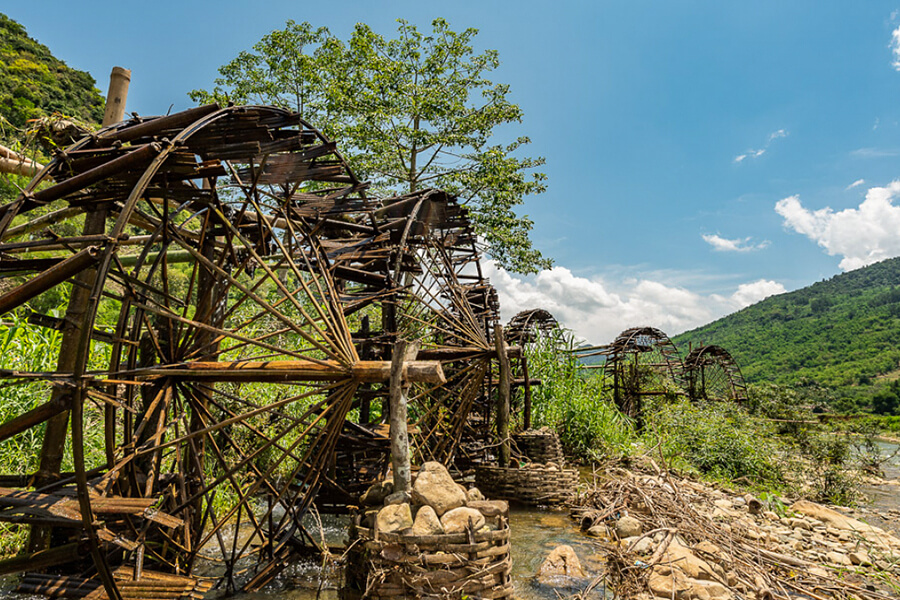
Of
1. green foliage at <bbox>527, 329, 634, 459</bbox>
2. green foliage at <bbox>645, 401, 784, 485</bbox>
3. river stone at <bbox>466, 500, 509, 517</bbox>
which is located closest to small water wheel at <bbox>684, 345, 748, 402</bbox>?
green foliage at <bbox>645, 401, 784, 485</bbox>

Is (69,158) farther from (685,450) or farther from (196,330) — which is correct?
(685,450)

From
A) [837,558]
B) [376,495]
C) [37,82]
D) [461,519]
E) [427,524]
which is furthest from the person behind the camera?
[37,82]

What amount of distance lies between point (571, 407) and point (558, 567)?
6.37 meters

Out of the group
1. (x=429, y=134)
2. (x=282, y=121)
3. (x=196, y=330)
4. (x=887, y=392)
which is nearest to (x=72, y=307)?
(x=196, y=330)

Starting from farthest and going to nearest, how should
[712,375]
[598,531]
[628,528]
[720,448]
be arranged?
[712,375] → [720,448] → [598,531] → [628,528]

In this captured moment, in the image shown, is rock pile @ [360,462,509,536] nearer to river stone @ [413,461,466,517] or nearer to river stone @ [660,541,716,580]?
river stone @ [413,461,466,517]

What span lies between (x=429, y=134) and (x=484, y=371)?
10.7 metres

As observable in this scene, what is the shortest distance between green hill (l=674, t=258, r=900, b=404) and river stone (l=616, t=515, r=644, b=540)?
2533 centimetres

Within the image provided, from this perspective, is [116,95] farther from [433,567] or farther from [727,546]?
[727,546]

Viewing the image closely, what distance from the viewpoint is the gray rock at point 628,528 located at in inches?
271

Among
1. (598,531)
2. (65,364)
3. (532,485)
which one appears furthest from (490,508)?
(532,485)

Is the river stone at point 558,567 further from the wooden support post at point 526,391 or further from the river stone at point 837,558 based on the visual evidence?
the wooden support post at point 526,391

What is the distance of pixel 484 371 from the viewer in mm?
8203

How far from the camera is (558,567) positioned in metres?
5.90
